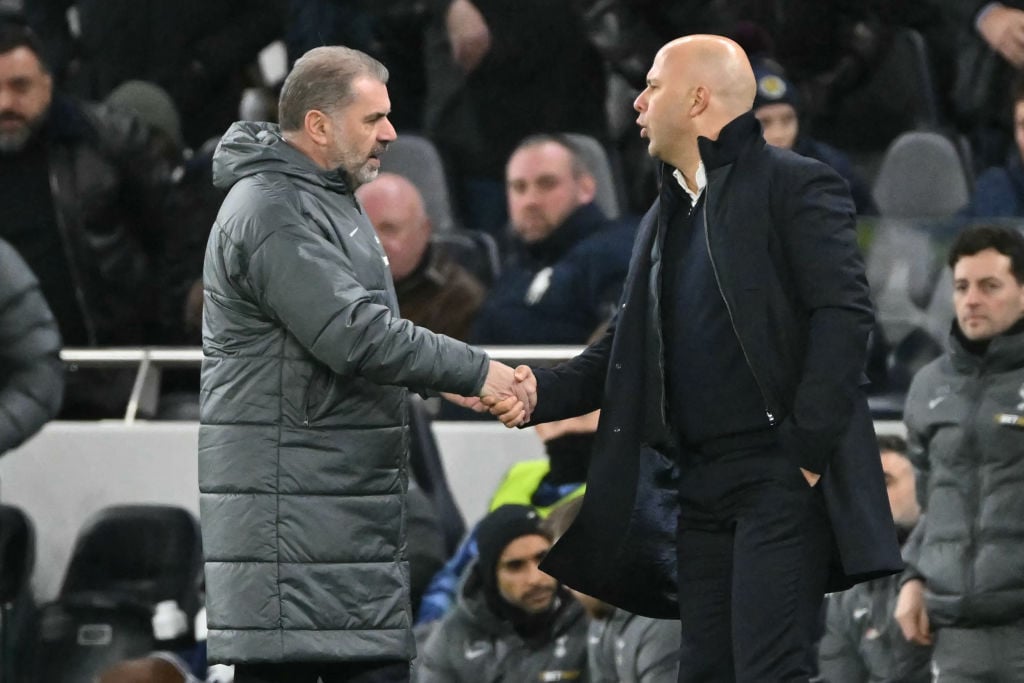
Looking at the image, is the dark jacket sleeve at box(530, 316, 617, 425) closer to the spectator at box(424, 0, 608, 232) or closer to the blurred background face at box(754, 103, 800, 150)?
the blurred background face at box(754, 103, 800, 150)

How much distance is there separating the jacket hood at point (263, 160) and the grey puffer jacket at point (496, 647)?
2.70m

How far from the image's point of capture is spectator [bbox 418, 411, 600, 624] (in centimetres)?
871

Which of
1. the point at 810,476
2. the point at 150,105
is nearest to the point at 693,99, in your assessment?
the point at 810,476

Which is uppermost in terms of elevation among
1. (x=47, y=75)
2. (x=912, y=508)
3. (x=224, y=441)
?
(x=47, y=75)

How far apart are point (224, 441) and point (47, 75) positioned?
464 cm

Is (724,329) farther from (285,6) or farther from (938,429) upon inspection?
(285,6)

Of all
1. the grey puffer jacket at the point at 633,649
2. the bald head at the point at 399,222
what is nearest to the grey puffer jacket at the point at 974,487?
the grey puffer jacket at the point at 633,649

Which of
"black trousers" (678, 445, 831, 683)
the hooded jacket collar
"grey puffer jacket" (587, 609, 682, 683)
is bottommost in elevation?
"grey puffer jacket" (587, 609, 682, 683)

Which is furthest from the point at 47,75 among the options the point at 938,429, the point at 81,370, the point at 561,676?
the point at 938,429

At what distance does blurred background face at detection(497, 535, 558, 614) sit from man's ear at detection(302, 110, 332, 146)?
8.67 feet

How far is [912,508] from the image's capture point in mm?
8289

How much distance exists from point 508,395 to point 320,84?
3.11ft

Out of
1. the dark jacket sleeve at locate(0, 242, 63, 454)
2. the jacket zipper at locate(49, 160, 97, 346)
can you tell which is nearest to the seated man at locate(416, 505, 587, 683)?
the dark jacket sleeve at locate(0, 242, 63, 454)

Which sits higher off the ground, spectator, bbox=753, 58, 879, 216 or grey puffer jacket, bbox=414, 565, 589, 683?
spectator, bbox=753, 58, 879, 216
